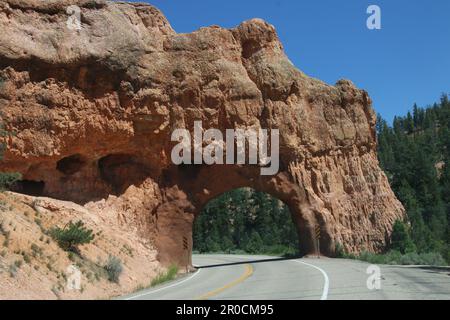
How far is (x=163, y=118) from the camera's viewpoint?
2714cm

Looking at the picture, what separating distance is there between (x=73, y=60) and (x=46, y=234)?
9268 mm

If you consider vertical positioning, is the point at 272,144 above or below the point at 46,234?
above

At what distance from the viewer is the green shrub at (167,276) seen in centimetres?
2100

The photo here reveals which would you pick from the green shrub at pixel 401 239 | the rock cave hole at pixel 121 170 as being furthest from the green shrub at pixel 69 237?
the green shrub at pixel 401 239

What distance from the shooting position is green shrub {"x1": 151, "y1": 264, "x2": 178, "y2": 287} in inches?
827

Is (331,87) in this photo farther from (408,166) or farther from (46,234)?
(408,166)

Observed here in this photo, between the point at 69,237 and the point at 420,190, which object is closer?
the point at 69,237

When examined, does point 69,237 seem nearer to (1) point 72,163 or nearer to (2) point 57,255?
(2) point 57,255

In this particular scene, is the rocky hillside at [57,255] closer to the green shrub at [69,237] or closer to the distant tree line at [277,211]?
the green shrub at [69,237]

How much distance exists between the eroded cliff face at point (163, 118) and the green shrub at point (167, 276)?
167cm

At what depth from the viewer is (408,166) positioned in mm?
64312

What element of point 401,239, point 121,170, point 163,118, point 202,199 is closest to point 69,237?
point 121,170

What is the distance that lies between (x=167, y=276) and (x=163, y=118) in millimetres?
8606
